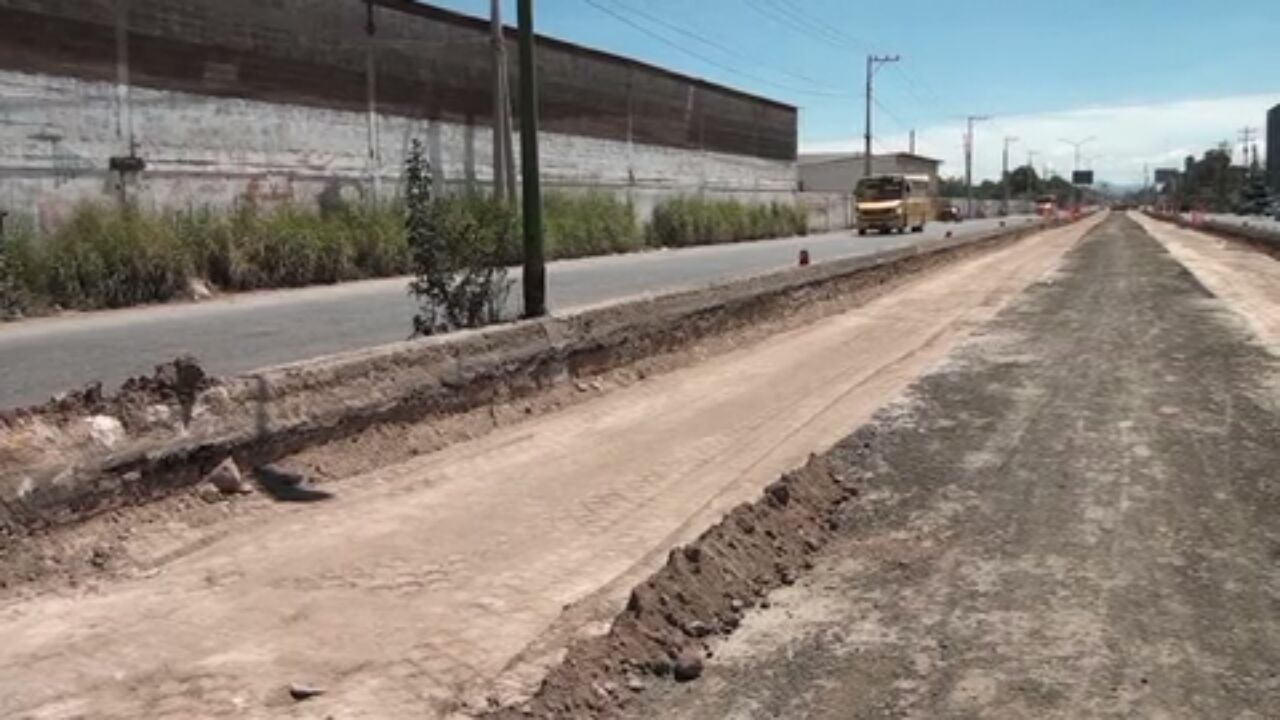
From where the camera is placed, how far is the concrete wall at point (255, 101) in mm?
24391

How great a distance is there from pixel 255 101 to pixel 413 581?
2711 cm

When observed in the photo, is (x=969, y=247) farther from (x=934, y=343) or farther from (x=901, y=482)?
(x=901, y=482)

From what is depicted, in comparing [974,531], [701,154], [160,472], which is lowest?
[974,531]

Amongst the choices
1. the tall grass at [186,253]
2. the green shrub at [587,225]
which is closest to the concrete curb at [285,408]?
the tall grass at [186,253]

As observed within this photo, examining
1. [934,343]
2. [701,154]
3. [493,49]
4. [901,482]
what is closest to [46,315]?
[934,343]

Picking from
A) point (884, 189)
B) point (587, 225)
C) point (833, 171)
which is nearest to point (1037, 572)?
point (587, 225)

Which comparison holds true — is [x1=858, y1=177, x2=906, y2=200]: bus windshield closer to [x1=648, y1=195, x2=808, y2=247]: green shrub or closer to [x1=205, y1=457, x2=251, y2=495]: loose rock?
[x1=648, y1=195, x2=808, y2=247]: green shrub

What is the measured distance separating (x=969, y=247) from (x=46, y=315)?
33.9m

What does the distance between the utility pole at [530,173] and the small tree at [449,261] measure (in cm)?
31

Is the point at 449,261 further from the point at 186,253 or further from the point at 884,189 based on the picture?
the point at 884,189

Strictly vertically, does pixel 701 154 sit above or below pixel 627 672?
above

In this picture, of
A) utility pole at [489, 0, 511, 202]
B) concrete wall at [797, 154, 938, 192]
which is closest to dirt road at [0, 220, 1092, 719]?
utility pole at [489, 0, 511, 202]

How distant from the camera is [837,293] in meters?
23.5

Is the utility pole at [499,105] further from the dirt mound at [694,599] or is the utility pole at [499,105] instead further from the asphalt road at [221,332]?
the dirt mound at [694,599]
